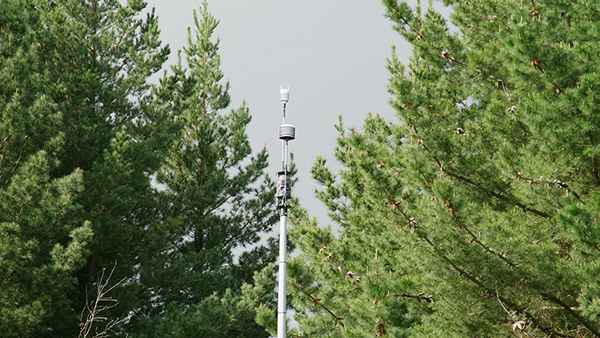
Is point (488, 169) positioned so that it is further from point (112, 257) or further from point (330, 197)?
point (112, 257)

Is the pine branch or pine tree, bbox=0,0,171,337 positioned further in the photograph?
pine tree, bbox=0,0,171,337

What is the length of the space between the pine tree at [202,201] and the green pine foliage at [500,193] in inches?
246

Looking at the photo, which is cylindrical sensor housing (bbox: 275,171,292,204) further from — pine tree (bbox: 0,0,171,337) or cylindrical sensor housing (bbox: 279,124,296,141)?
pine tree (bbox: 0,0,171,337)

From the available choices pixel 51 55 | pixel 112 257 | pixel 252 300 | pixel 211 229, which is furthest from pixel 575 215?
pixel 211 229

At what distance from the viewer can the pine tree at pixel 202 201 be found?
49.8 feet

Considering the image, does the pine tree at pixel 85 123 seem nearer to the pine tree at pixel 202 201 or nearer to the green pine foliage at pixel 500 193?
the pine tree at pixel 202 201

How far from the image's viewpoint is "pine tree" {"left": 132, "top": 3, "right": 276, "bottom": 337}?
1518cm

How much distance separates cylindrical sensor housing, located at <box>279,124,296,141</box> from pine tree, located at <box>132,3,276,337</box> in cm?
475

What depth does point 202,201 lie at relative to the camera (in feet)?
54.7

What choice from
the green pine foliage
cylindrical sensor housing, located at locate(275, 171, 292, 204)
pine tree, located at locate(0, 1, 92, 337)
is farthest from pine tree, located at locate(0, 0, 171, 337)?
the green pine foliage

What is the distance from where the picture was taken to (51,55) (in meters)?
13.8

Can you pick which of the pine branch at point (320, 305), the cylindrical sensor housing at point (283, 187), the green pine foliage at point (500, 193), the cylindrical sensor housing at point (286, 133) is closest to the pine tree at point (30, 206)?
the cylindrical sensor housing at point (283, 187)

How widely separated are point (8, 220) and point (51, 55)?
4039 millimetres

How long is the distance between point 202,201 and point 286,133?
21.0 ft
